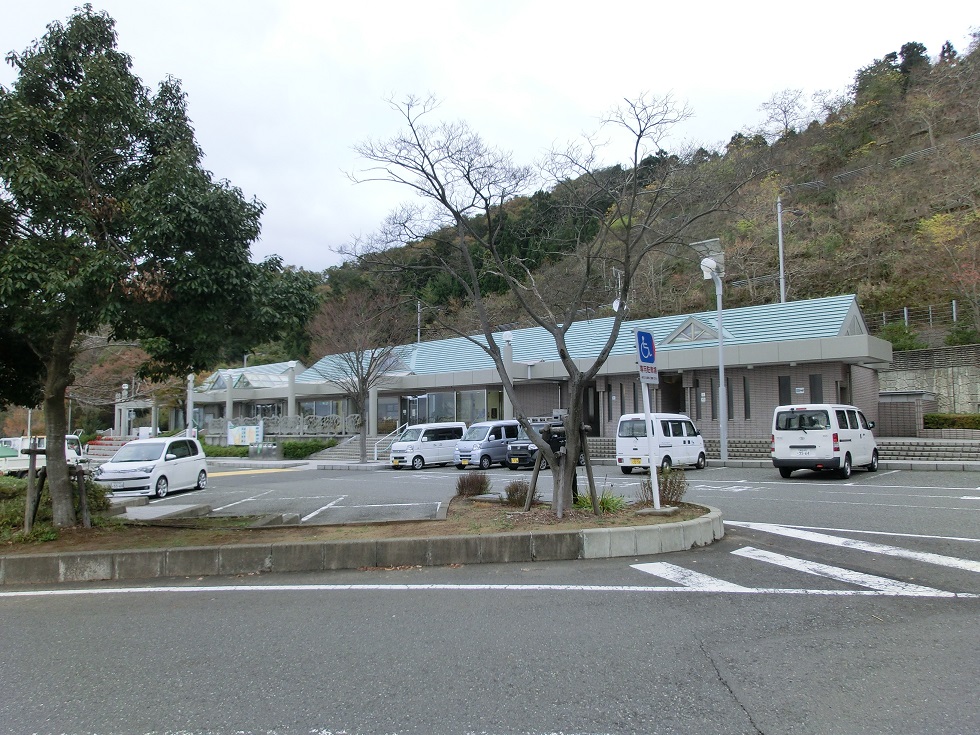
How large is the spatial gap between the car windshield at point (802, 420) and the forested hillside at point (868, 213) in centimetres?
1282

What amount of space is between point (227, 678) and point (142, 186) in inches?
254

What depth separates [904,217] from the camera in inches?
1547

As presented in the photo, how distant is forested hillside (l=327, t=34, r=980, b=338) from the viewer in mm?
35375

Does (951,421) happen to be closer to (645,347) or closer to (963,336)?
(963,336)

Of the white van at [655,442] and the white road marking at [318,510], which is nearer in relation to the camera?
the white road marking at [318,510]

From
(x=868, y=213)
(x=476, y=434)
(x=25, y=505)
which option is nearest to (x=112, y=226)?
(x=25, y=505)

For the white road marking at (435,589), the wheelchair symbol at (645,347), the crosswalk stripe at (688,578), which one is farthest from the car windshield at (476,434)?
the white road marking at (435,589)

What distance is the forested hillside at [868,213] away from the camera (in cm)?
3538

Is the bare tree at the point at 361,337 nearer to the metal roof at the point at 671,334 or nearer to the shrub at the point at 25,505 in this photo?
the metal roof at the point at 671,334

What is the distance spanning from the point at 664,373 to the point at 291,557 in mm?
23749

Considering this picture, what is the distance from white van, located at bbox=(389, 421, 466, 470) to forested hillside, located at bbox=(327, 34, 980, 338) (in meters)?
4.60

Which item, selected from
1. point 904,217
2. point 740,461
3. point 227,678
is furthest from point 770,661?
point 904,217

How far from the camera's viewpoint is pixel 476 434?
2606cm

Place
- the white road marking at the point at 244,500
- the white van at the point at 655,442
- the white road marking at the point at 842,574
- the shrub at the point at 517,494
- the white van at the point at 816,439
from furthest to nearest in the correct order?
the white van at the point at 655,442 → the white van at the point at 816,439 → the white road marking at the point at 244,500 → the shrub at the point at 517,494 → the white road marking at the point at 842,574
